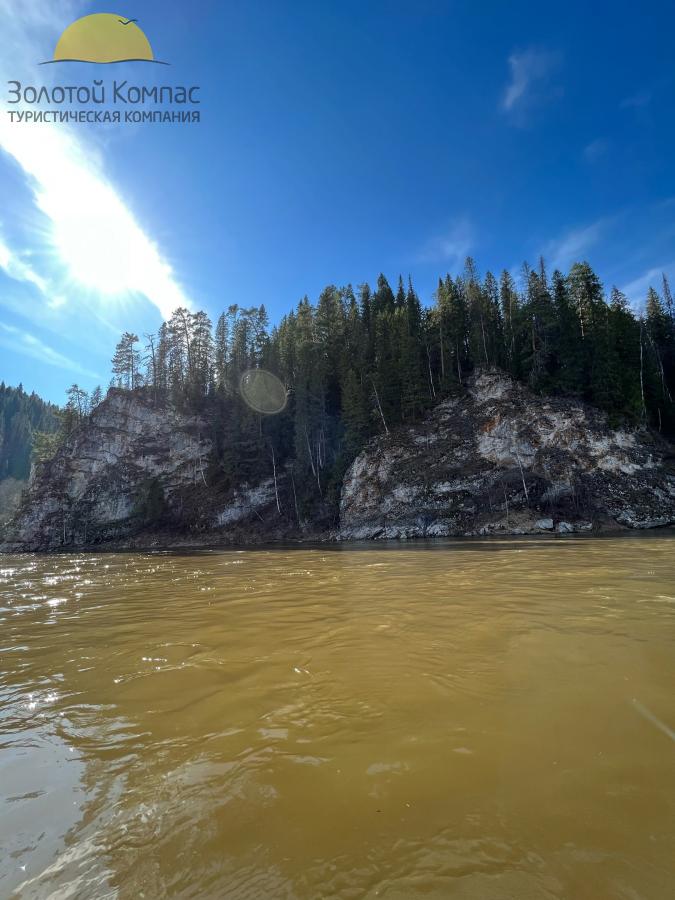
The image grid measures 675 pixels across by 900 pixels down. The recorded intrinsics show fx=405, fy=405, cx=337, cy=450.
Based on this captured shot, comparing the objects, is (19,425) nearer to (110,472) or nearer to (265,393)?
(110,472)

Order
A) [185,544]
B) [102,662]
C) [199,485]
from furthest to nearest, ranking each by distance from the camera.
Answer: [199,485] → [185,544] → [102,662]

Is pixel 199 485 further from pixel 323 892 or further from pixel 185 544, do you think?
pixel 323 892

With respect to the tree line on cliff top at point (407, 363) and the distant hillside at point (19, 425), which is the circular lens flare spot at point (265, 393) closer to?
the tree line on cliff top at point (407, 363)

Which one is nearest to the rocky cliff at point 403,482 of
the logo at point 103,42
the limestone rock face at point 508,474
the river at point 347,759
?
the limestone rock face at point 508,474

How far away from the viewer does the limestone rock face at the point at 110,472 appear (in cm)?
4706

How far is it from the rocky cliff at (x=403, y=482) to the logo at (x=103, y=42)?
2828 cm

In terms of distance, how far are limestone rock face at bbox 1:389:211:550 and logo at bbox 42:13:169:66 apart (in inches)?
1504

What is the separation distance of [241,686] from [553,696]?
2.69m

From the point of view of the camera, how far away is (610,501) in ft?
88.6

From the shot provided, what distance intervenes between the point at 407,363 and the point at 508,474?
15.3 m

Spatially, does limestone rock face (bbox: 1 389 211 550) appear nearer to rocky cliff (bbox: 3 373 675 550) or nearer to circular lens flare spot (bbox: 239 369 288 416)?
rocky cliff (bbox: 3 373 675 550)

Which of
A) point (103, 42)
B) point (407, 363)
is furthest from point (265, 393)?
point (103, 42)

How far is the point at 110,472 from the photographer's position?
165 ft

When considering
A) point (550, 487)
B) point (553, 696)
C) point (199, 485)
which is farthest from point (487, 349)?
point (553, 696)
